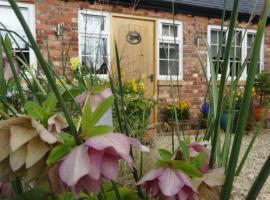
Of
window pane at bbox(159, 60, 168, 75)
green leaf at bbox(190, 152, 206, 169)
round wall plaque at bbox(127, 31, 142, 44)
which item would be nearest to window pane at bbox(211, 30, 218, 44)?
window pane at bbox(159, 60, 168, 75)

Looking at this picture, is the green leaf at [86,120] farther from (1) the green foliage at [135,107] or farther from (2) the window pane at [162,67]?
(2) the window pane at [162,67]

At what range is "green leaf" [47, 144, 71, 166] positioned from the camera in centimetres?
26

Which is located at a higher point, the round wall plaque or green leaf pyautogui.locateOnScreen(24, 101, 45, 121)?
the round wall plaque

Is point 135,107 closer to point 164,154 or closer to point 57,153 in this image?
point 164,154

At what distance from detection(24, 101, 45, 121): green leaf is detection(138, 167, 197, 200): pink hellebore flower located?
0.32 ft

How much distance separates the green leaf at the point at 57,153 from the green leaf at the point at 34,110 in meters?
0.05

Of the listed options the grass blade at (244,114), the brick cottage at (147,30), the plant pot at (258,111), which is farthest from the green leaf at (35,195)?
the plant pot at (258,111)

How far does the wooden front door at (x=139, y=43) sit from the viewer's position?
6.20 meters

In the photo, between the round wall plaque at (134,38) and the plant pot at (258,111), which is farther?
the plant pot at (258,111)

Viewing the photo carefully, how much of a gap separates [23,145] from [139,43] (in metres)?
6.28

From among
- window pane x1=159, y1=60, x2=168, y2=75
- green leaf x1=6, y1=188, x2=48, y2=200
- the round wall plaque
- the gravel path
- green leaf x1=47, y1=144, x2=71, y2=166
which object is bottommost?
the gravel path

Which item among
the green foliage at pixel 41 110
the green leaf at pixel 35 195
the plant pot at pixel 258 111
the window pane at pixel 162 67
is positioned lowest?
the plant pot at pixel 258 111

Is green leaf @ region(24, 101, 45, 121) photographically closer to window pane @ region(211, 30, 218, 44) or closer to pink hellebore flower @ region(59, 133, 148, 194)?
pink hellebore flower @ region(59, 133, 148, 194)

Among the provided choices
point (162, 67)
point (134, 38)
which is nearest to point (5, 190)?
point (134, 38)
